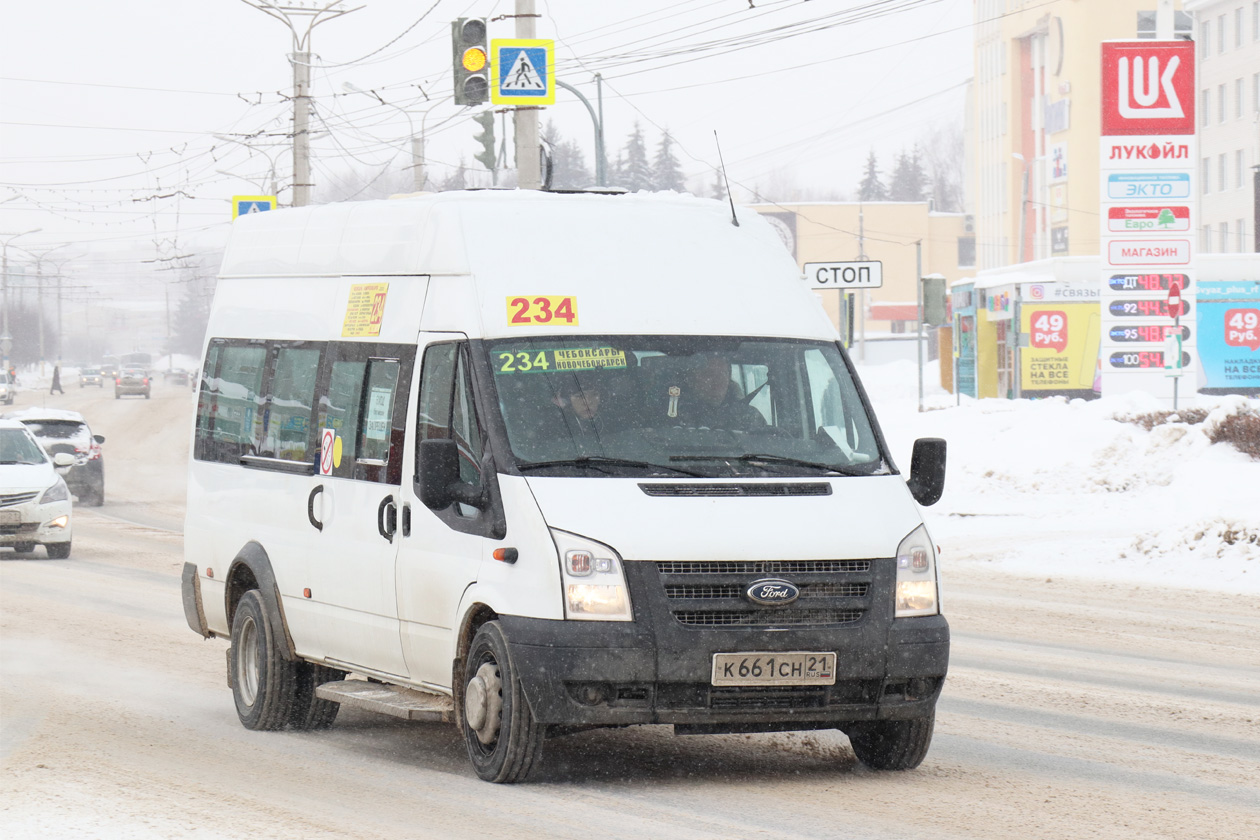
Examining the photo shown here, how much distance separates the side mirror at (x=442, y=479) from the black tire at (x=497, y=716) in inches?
20.5

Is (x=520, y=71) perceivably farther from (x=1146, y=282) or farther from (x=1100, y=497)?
(x=1146, y=282)

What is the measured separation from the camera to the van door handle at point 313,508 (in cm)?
877

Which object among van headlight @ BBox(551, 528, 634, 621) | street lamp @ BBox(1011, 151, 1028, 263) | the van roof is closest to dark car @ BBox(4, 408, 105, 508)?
the van roof

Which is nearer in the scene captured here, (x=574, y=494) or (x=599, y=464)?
(x=574, y=494)

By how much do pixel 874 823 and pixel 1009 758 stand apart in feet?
5.52

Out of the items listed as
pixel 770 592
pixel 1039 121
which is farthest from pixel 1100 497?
pixel 1039 121

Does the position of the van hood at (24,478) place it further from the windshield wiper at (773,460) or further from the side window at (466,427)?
the windshield wiper at (773,460)

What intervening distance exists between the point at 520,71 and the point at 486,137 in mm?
7619

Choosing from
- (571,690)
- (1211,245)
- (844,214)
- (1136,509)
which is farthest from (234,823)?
(844,214)

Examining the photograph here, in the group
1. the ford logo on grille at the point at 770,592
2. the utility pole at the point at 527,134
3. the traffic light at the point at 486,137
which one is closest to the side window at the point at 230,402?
the ford logo on grille at the point at 770,592

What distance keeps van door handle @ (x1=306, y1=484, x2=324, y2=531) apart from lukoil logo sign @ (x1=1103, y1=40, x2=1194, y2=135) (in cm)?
3058

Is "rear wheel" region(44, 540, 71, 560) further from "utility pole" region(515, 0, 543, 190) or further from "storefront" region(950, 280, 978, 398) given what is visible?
"storefront" region(950, 280, 978, 398)

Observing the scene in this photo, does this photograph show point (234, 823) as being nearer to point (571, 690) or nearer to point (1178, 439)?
point (571, 690)

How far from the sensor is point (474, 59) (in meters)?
21.1
